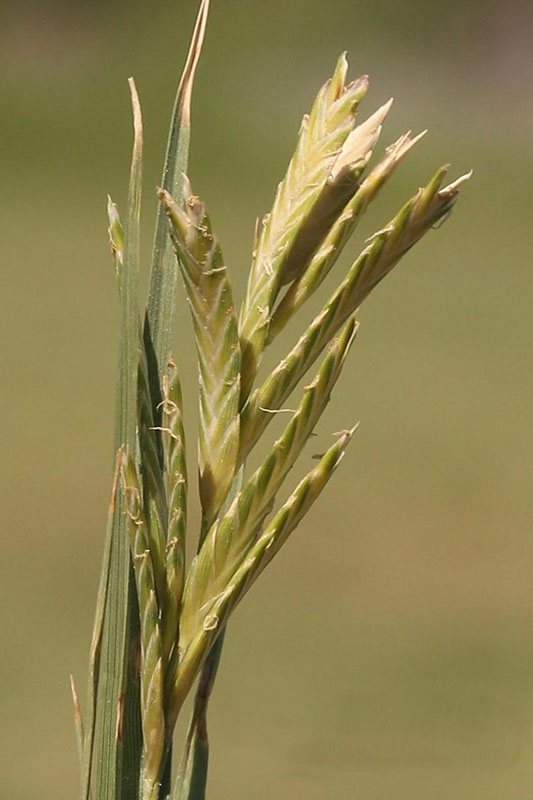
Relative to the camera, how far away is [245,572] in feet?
0.40

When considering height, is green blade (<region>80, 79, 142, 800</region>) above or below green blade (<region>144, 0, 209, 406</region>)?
below

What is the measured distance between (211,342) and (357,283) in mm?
18

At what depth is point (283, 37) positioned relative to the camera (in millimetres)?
2996

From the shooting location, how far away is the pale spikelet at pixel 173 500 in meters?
0.12

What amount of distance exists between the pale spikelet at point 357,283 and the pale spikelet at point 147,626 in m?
0.02

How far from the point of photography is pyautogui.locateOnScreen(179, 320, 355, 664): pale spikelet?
0.41ft

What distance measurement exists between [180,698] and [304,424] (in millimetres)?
35

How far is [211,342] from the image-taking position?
0.13 m

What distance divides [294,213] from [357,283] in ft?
0.04

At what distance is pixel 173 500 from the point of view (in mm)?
121

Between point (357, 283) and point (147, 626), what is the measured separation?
5 centimetres

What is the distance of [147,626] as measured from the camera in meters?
0.12

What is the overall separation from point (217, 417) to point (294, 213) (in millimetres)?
26

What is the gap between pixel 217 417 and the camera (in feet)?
0.41
